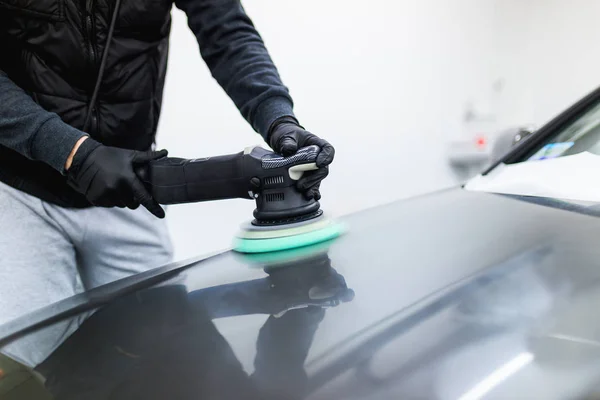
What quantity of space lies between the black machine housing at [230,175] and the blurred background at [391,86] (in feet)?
3.26

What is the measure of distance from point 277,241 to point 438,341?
38cm

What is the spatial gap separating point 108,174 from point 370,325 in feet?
1.53

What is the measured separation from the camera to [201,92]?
75.2 inches

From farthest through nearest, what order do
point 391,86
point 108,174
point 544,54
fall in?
point 544,54 → point 391,86 → point 108,174

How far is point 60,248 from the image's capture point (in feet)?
3.04

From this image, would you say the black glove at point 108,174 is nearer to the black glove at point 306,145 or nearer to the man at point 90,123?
the man at point 90,123

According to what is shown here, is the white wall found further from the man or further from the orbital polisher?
the orbital polisher

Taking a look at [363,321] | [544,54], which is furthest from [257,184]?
[544,54]

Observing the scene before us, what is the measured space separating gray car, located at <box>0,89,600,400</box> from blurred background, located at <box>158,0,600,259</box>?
1047mm

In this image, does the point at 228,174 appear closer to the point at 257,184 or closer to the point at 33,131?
the point at 257,184

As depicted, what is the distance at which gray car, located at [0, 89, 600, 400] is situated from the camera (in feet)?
1.46

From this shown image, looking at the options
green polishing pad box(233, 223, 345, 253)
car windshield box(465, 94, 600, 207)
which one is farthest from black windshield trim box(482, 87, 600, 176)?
green polishing pad box(233, 223, 345, 253)

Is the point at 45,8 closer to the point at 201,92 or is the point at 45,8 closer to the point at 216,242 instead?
the point at 201,92

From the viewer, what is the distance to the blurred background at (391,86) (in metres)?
1.94
